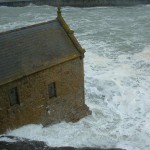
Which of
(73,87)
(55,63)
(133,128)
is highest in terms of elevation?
(55,63)

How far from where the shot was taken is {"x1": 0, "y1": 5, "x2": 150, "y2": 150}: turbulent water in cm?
2062

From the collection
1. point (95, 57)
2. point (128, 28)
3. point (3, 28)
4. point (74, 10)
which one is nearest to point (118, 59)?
point (95, 57)

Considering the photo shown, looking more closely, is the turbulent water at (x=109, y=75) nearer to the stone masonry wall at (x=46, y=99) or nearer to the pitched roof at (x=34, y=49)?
the stone masonry wall at (x=46, y=99)

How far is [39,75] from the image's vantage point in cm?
1933

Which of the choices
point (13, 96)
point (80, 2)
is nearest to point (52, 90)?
point (13, 96)

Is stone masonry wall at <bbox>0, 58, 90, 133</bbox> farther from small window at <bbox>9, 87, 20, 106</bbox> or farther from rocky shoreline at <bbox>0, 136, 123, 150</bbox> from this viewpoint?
rocky shoreline at <bbox>0, 136, 123, 150</bbox>

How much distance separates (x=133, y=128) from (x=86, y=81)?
7.76 m

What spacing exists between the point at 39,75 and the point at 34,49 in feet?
4.94

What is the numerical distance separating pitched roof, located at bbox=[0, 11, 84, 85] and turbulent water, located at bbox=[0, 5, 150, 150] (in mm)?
3570

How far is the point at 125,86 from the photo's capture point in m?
28.7

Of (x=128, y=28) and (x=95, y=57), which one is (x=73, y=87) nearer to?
(x=95, y=57)

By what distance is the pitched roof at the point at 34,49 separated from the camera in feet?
61.0

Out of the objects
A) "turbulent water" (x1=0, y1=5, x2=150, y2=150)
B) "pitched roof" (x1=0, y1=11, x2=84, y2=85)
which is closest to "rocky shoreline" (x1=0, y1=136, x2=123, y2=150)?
"turbulent water" (x1=0, y1=5, x2=150, y2=150)

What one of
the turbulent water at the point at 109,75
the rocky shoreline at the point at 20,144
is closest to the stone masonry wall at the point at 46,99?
the turbulent water at the point at 109,75
